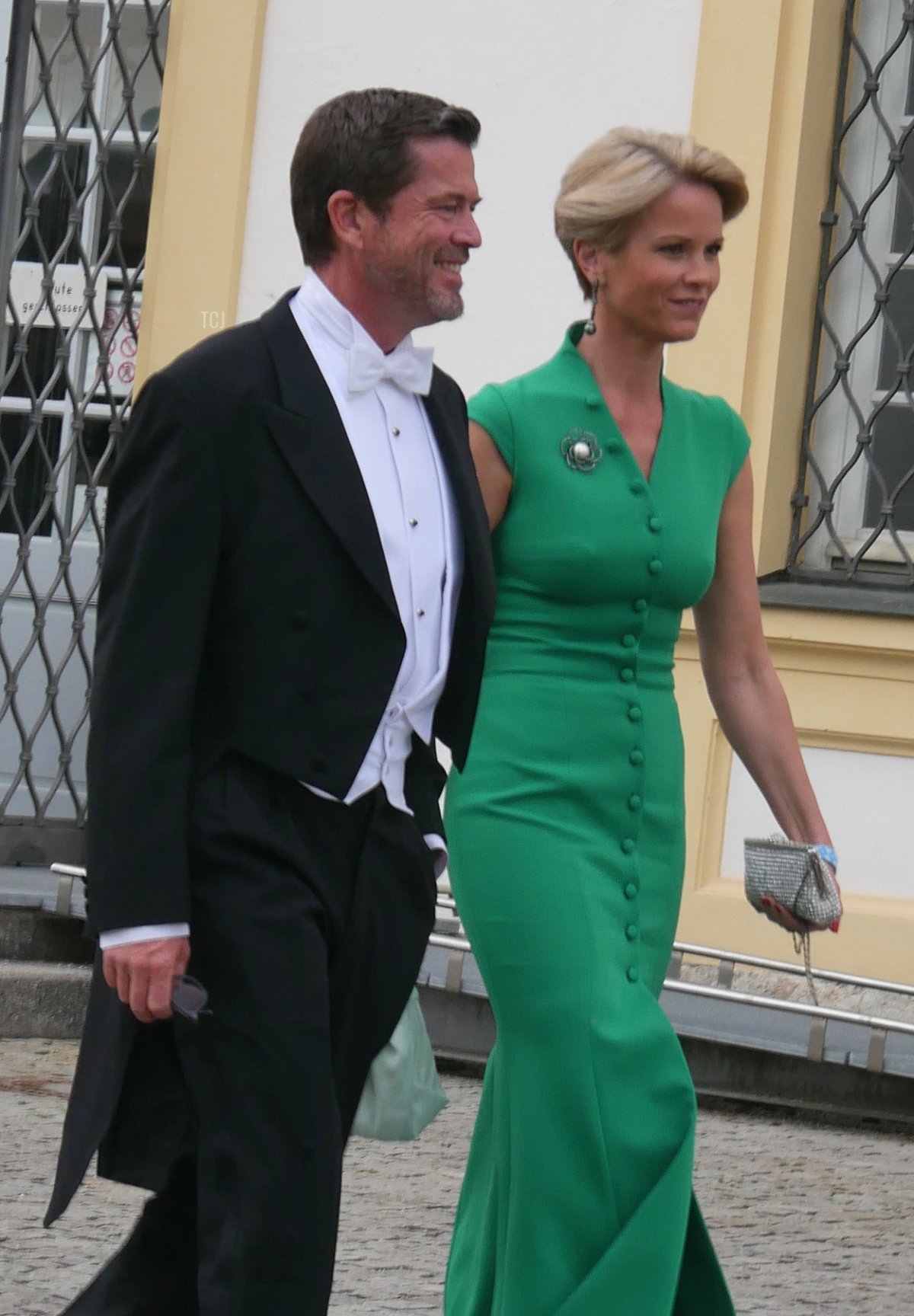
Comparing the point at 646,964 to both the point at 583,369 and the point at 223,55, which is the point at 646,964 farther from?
the point at 223,55

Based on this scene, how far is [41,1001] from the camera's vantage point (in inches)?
248

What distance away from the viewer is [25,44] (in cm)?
585

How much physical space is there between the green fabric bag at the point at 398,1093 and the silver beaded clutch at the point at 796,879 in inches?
33.0

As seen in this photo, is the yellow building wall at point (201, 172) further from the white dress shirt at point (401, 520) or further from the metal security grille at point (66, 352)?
the white dress shirt at point (401, 520)

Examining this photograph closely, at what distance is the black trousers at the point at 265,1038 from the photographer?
7.71 feet

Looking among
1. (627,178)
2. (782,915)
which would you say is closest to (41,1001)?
(782,915)

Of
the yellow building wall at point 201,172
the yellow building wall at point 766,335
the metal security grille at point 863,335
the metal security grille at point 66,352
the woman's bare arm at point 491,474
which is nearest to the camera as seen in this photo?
the woman's bare arm at point 491,474

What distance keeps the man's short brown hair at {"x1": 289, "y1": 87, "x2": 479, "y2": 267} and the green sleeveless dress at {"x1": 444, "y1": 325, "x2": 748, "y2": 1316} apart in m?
0.69

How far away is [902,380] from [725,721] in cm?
330

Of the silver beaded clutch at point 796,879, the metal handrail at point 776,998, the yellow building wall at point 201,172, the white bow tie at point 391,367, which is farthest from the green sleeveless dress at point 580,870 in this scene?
the yellow building wall at point 201,172

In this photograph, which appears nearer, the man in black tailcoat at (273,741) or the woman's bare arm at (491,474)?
the man in black tailcoat at (273,741)

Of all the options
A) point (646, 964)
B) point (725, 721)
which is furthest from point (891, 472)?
point (646, 964)

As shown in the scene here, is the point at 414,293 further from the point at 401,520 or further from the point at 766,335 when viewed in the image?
the point at 766,335

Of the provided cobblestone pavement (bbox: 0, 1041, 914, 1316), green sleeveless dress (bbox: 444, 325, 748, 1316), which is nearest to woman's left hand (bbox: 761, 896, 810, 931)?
green sleeveless dress (bbox: 444, 325, 748, 1316)
